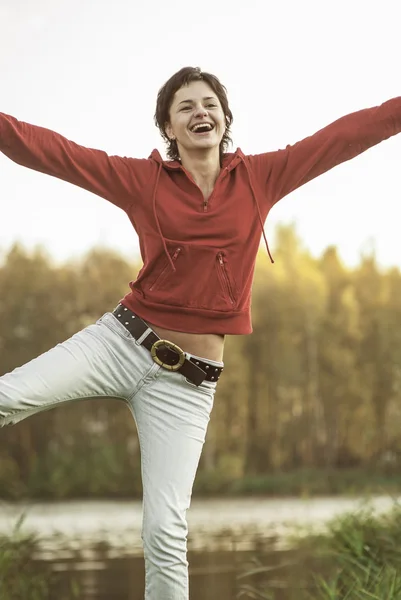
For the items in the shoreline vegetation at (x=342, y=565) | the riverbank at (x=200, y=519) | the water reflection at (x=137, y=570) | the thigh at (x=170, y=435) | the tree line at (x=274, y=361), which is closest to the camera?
the thigh at (x=170, y=435)

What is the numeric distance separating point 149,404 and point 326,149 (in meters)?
1.01

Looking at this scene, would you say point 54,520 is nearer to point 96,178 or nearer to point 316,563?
point 316,563

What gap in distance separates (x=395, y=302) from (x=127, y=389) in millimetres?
11863

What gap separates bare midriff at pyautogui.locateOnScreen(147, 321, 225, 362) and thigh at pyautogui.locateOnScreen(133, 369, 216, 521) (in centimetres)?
10

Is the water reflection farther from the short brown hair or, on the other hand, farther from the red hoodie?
the short brown hair

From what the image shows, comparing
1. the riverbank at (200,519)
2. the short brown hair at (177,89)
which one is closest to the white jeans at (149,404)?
the short brown hair at (177,89)

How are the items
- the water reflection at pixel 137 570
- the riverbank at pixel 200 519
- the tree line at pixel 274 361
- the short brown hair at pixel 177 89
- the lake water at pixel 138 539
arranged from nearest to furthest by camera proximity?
the short brown hair at pixel 177 89 < the water reflection at pixel 137 570 < the lake water at pixel 138 539 < the riverbank at pixel 200 519 < the tree line at pixel 274 361

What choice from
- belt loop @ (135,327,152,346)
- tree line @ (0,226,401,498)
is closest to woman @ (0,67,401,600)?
belt loop @ (135,327,152,346)

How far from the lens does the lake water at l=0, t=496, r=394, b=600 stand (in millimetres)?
5141

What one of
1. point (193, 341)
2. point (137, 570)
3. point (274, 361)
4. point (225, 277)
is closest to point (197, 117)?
point (225, 277)

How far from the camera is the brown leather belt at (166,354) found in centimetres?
277

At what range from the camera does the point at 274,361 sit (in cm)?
1411

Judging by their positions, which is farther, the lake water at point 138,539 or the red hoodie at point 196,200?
the lake water at point 138,539

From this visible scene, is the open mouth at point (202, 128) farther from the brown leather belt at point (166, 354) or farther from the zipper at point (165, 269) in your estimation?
the brown leather belt at point (166, 354)
